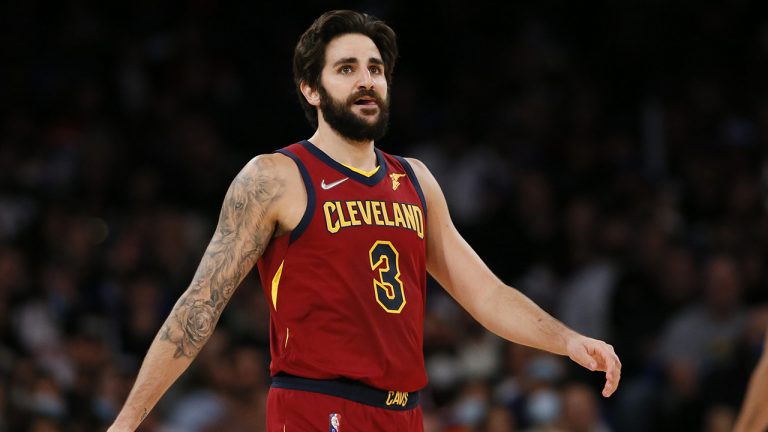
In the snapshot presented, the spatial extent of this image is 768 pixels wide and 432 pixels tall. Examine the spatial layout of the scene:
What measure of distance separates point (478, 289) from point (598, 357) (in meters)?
0.80

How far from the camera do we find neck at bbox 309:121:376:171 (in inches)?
210

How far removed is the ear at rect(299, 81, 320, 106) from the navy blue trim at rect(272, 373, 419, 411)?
116 cm

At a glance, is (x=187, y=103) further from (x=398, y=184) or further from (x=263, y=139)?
(x=398, y=184)

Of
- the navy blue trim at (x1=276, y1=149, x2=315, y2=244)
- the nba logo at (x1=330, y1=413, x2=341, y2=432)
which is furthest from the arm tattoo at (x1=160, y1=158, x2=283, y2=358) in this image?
the nba logo at (x1=330, y1=413, x2=341, y2=432)

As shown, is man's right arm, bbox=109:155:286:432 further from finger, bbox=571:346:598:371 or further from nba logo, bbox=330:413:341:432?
finger, bbox=571:346:598:371

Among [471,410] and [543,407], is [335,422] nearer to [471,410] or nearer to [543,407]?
[543,407]

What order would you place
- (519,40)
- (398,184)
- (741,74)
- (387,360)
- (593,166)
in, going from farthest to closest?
1. (519,40)
2. (741,74)
3. (593,166)
4. (398,184)
5. (387,360)

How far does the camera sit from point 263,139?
13.2 meters

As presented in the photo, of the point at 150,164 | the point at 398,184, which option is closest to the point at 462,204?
the point at 150,164

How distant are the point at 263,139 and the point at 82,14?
2.74m

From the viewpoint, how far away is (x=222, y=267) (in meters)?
5.03

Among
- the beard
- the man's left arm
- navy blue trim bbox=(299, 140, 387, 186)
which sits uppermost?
the beard

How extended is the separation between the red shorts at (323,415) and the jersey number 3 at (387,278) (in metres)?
0.42

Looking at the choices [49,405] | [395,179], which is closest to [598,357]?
[395,179]
